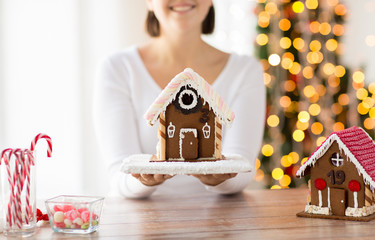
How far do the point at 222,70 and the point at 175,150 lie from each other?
87 centimetres

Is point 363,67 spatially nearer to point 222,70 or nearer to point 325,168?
point 222,70

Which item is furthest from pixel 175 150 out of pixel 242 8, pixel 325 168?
pixel 242 8

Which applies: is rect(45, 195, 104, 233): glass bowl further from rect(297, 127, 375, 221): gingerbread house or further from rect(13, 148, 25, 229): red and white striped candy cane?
rect(297, 127, 375, 221): gingerbread house

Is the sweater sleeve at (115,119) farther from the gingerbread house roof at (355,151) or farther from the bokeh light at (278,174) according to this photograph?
the bokeh light at (278,174)

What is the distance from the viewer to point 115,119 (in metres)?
2.07

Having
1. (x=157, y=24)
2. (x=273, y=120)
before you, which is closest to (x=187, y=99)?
(x=157, y=24)

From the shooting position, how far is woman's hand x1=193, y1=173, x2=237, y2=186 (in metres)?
1.49

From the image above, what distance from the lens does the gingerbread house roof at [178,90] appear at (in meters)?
1.46

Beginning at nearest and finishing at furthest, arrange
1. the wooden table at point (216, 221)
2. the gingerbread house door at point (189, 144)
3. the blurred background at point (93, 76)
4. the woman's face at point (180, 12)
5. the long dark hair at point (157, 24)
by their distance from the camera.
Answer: the wooden table at point (216, 221), the gingerbread house door at point (189, 144), the woman's face at point (180, 12), the long dark hair at point (157, 24), the blurred background at point (93, 76)

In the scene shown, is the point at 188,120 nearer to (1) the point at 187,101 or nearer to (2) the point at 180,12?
(1) the point at 187,101

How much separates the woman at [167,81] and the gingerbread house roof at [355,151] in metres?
0.53

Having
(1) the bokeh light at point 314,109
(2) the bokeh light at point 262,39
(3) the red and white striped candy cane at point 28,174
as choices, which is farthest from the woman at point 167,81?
(1) the bokeh light at point 314,109

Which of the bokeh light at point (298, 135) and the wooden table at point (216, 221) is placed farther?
the bokeh light at point (298, 135)

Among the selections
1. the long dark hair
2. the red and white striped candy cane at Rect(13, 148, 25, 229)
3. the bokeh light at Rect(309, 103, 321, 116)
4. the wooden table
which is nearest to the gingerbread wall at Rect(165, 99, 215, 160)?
the wooden table
